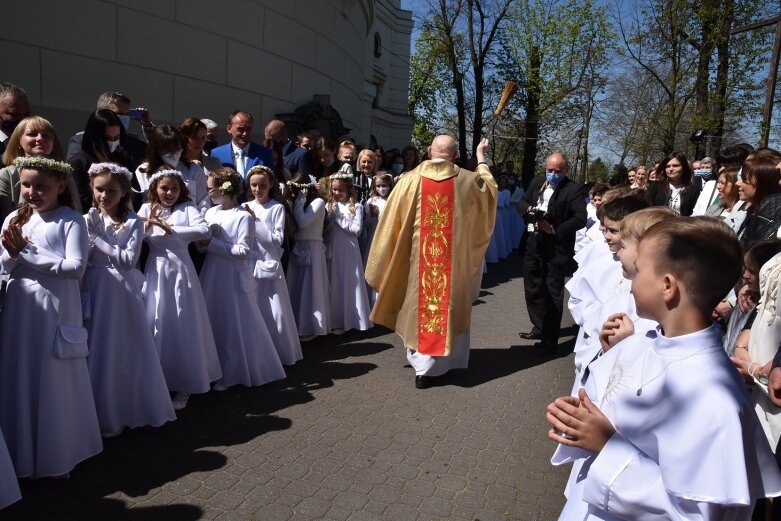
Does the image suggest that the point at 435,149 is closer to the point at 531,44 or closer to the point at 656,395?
the point at 656,395

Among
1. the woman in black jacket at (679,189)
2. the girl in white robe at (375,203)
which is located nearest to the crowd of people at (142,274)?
the girl in white robe at (375,203)

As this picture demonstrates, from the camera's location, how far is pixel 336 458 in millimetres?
3861

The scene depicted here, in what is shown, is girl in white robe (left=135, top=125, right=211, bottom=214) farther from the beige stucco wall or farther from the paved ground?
the beige stucco wall

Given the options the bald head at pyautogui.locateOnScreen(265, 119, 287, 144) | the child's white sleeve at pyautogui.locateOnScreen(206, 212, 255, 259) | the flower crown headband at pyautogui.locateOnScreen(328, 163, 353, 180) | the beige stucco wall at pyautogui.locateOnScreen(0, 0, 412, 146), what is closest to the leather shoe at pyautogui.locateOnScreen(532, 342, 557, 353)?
the flower crown headband at pyautogui.locateOnScreen(328, 163, 353, 180)

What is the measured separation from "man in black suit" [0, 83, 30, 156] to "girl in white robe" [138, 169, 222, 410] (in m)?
1.14

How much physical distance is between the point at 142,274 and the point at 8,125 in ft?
5.37

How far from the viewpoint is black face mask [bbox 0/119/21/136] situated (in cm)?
465

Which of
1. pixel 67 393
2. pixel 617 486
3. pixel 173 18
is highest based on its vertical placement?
pixel 173 18

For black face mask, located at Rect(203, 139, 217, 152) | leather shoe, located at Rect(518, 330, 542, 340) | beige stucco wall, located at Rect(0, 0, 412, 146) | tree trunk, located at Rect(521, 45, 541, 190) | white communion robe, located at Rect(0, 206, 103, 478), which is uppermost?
tree trunk, located at Rect(521, 45, 541, 190)

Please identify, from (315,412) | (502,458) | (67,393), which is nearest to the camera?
(67,393)

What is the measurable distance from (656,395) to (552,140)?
31.4 metres

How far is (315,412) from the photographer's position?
181 inches

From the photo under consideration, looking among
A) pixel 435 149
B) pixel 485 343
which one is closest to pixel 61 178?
pixel 435 149

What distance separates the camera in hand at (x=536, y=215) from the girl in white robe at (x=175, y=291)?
3698mm
